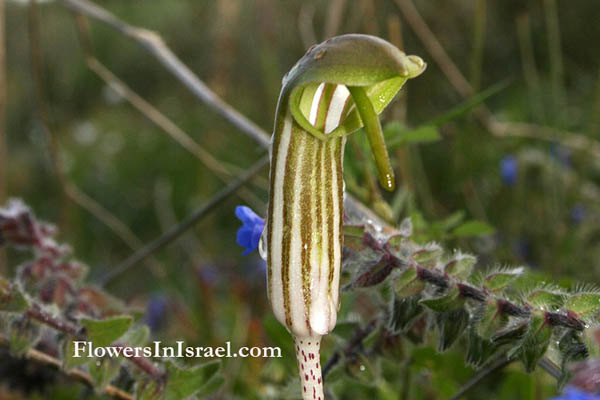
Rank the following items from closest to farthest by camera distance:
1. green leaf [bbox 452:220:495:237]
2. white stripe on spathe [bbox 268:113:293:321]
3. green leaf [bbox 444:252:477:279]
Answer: white stripe on spathe [bbox 268:113:293:321], green leaf [bbox 444:252:477:279], green leaf [bbox 452:220:495:237]

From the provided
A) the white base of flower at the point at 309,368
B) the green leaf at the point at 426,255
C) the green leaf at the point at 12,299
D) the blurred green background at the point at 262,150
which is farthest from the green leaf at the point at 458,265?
the green leaf at the point at 12,299

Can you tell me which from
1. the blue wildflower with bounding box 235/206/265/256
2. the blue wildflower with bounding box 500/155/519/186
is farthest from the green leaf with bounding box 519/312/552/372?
the blue wildflower with bounding box 500/155/519/186

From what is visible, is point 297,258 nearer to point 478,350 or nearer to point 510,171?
point 478,350

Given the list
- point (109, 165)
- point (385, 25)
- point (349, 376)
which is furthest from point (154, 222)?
point (349, 376)

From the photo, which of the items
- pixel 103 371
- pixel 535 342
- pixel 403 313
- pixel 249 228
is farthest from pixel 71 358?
pixel 535 342

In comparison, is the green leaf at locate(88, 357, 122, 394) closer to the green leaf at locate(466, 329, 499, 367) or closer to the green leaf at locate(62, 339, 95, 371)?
the green leaf at locate(62, 339, 95, 371)

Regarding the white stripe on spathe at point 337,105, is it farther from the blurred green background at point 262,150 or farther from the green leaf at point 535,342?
the blurred green background at point 262,150
